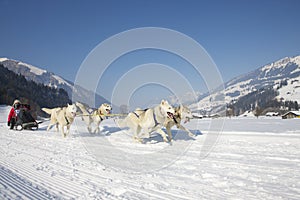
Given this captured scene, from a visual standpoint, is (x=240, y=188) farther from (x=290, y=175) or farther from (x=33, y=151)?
(x=33, y=151)

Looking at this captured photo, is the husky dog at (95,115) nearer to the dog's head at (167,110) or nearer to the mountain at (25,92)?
the dog's head at (167,110)

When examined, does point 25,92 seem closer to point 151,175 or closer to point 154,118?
point 154,118

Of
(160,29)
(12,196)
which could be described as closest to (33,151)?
(12,196)

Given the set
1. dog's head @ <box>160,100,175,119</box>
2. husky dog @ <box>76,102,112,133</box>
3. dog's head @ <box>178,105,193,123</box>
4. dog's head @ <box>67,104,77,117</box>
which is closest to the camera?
dog's head @ <box>160,100,175,119</box>

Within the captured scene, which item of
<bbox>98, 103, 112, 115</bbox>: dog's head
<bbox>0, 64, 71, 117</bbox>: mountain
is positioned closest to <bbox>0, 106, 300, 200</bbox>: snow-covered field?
<bbox>98, 103, 112, 115</bbox>: dog's head

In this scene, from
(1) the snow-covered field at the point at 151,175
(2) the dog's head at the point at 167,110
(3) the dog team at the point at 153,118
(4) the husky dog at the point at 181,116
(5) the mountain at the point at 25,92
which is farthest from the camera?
(5) the mountain at the point at 25,92

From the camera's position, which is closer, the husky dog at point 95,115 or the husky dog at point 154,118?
the husky dog at point 154,118

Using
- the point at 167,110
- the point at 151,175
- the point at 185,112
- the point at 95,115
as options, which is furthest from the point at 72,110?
the point at 151,175

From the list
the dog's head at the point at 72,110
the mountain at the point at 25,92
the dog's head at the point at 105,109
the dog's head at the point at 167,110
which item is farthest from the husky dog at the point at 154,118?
the mountain at the point at 25,92

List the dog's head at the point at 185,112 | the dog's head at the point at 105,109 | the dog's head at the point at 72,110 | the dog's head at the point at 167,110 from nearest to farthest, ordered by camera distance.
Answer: the dog's head at the point at 167,110
the dog's head at the point at 185,112
the dog's head at the point at 72,110
the dog's head at the point at 105,109

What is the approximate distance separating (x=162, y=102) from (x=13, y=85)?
9705cm

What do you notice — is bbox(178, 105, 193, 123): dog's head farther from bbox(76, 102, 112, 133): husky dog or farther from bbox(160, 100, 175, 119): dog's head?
bbox(76, 102, 112, 133): husky dog

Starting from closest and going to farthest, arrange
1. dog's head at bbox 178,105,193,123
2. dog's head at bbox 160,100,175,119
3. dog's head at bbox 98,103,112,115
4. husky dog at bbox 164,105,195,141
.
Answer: dog's head at bbox 160,100,175,119 → husky dog at bbox 164,105,195,141 → dog's head at bbox 178,105,193,123 → dog's head at bbox 98,103,112,115

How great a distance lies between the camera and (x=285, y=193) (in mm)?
3889
